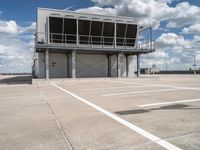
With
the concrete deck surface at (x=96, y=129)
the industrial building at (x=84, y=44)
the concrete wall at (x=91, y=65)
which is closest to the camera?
the concrete deck surface at (x=96, y=129)

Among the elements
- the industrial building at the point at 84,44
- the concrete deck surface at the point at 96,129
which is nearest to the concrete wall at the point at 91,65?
the industrial building at the point at 84,44

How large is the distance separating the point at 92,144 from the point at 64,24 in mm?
21716

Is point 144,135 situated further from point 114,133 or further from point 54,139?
point 54,139

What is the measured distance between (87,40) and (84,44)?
0.67m

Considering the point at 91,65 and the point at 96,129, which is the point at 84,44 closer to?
the point at 91,65

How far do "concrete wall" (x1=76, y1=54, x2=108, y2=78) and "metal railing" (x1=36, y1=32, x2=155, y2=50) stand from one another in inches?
74.8

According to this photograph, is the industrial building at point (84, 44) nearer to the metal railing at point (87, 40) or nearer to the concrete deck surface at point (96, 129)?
the metal railing at point (87, 40)

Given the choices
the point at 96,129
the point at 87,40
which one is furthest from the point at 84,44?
the point at 96,129

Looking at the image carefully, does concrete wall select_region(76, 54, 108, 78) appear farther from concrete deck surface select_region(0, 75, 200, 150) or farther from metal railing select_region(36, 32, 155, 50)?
concrete deck surface select_region(0, 75, 200, 150)

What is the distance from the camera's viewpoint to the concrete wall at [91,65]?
26.9 meters

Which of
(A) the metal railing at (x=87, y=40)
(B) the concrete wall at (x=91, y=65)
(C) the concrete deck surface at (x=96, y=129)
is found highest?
(A) the metal railing at (x=87, y=40)

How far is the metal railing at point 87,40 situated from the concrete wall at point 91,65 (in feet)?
6.23

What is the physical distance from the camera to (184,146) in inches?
144

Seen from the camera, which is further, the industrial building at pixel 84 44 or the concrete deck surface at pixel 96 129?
the industrial building at pixel 84 44
